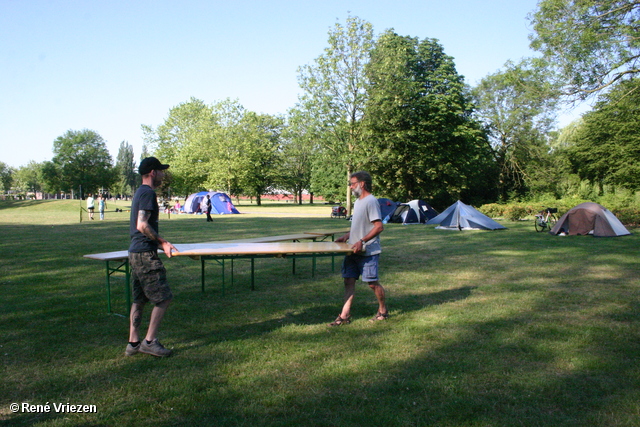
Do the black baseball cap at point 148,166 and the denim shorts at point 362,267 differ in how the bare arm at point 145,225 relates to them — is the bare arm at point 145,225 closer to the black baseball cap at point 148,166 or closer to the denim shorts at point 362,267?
the black baseball cap at point 148,166

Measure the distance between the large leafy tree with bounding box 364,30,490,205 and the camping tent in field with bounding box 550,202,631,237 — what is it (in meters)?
16.1

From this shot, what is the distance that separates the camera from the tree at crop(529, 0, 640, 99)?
14.8 meters

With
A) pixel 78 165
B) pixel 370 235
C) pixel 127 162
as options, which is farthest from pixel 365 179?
pixel 127 162

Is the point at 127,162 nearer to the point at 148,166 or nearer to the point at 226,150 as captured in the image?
the point at 226,150

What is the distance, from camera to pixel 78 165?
3258 inches

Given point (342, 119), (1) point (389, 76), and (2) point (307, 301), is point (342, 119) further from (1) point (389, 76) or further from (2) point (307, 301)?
(2) point (307, 301)

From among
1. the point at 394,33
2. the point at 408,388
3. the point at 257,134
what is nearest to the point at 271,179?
the point at 257,134

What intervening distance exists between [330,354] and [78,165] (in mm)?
89220

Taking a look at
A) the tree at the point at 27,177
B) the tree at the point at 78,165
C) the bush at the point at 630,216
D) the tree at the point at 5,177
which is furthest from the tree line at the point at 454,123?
the tree at the point at 27,177

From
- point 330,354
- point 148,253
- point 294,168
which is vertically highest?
point 294,168

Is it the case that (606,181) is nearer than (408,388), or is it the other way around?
(408,388)

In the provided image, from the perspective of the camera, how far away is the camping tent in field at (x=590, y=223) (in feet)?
56.1

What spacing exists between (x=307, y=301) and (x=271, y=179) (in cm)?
5927

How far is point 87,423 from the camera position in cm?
329
